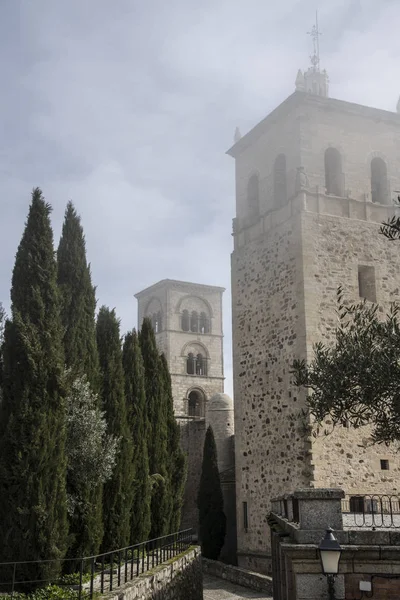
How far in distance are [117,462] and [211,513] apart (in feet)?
40.0

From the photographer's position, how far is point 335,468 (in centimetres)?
2030

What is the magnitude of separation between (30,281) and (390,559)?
27.4 ft

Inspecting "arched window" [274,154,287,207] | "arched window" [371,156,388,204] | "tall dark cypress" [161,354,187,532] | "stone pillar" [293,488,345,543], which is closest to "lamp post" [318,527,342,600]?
"stone pillar" [293,488,345,543]

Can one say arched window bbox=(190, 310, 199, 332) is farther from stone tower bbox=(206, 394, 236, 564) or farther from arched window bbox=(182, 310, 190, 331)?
stone tower bbox=(206, 394, 236, 564)

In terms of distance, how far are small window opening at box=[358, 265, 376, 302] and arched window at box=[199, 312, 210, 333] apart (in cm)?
2801

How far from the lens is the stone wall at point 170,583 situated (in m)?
11.7

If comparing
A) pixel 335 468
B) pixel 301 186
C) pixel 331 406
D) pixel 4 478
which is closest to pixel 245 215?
pixel 301 186

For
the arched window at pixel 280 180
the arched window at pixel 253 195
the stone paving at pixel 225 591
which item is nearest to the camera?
the stone paving at pixel 225 591

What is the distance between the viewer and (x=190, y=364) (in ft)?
161

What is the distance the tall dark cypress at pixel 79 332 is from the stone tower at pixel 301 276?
285 inches

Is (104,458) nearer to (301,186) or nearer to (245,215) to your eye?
(301,186)

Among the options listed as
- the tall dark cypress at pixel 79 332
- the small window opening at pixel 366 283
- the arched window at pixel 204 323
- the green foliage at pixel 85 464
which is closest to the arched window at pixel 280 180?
the small window opening at pixel 366 283

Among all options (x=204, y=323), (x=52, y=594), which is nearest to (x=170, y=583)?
(x=52, y=594)

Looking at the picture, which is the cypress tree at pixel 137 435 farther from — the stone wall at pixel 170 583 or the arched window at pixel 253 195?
the arched window at pixel 253 195
